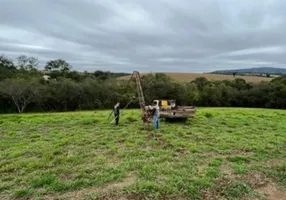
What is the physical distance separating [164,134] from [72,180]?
642 centimetres

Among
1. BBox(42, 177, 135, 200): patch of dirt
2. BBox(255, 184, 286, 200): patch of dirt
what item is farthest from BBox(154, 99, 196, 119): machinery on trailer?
BBox(42, 177, 135, 200): patch of dirt

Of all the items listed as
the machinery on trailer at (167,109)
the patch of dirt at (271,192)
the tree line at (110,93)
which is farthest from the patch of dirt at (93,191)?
the tree line at (110,93)

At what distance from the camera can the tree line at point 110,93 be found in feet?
135

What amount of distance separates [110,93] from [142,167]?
38957 millimetres

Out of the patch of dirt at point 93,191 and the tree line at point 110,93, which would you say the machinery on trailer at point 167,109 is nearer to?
the patch of dirt at point 93,191

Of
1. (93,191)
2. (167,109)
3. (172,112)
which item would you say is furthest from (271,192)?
(167,109)

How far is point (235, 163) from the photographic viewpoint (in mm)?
7418

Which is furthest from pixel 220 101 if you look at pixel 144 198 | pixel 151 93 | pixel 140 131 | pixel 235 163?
pixel 144 198

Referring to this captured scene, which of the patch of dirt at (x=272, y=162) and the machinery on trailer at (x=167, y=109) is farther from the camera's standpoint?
the machinery on trailer at (x=167, y=109)

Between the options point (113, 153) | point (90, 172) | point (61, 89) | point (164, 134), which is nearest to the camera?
point (90, 172)

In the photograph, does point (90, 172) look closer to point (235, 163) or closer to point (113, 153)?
point (113, 153)

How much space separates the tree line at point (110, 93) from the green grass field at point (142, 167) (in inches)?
1108

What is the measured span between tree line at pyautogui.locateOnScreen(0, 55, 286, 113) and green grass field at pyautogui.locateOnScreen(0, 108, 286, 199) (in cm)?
2816

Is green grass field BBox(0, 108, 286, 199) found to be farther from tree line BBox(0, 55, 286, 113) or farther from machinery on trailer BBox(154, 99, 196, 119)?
tree line BBox(0, 55, 286, 113)
